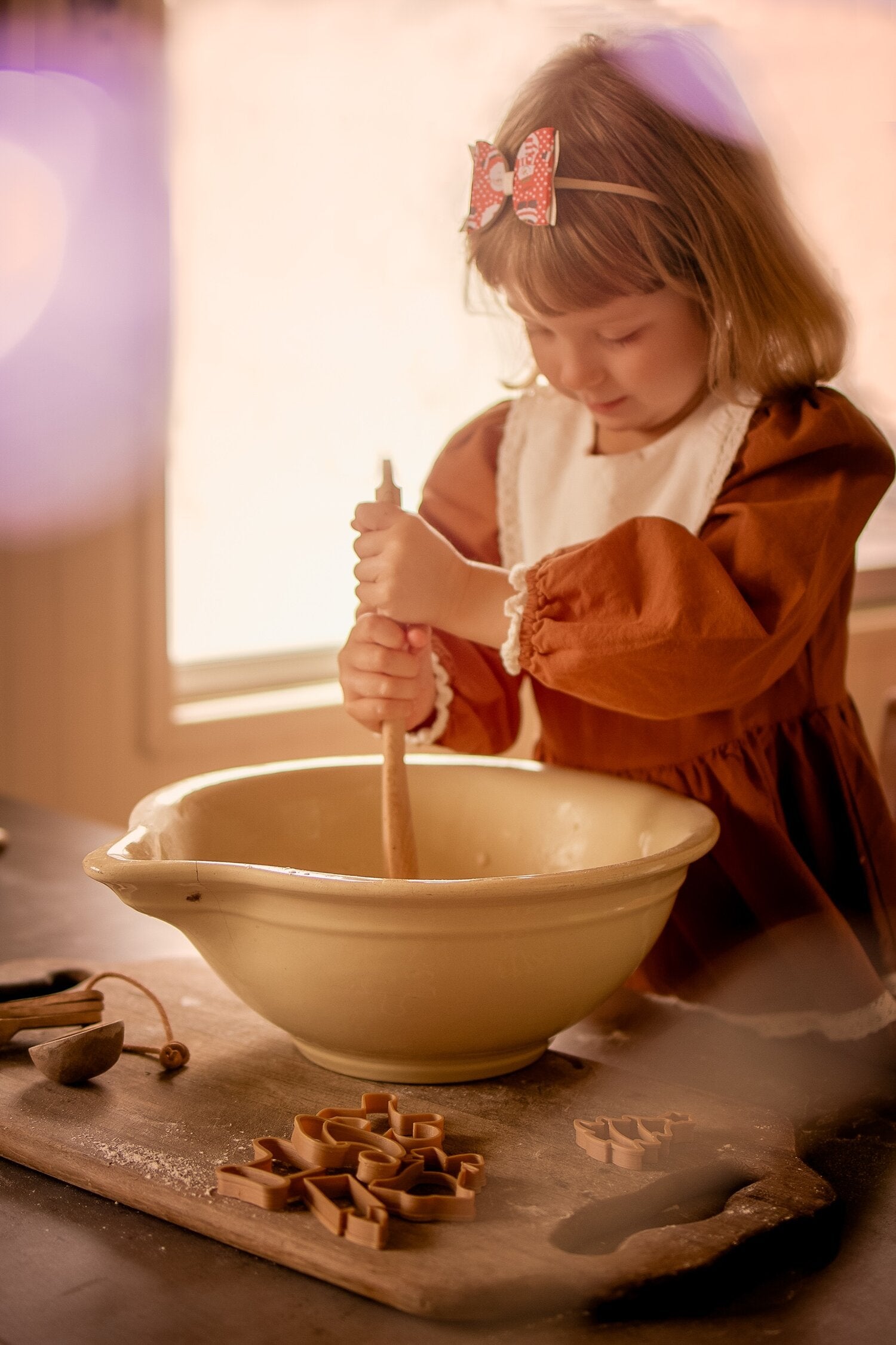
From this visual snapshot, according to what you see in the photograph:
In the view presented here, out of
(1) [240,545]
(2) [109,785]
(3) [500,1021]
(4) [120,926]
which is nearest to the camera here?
(3) [500,1021]

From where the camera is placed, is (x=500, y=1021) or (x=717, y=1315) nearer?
(x=717, y=1315)

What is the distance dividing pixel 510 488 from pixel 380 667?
24 cm

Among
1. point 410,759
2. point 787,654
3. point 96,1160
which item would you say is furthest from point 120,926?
point 787,654

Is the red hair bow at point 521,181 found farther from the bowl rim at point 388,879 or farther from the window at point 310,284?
the window at point 310,284

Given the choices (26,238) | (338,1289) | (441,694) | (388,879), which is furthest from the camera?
(26,238)

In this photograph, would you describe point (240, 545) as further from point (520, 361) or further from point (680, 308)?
point (680, 308)

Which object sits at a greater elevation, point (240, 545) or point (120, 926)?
point (240, 545)

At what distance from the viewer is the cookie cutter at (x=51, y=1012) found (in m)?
0.70

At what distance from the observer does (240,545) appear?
75.5 inches

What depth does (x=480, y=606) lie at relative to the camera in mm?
799

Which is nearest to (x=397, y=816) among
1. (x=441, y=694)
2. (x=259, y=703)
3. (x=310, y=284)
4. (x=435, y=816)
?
(x=435, y=816)

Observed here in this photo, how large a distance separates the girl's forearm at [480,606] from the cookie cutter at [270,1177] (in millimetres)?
337

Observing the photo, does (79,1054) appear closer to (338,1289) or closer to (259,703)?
(338,1289)

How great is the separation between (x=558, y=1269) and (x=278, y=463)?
1.57 m
